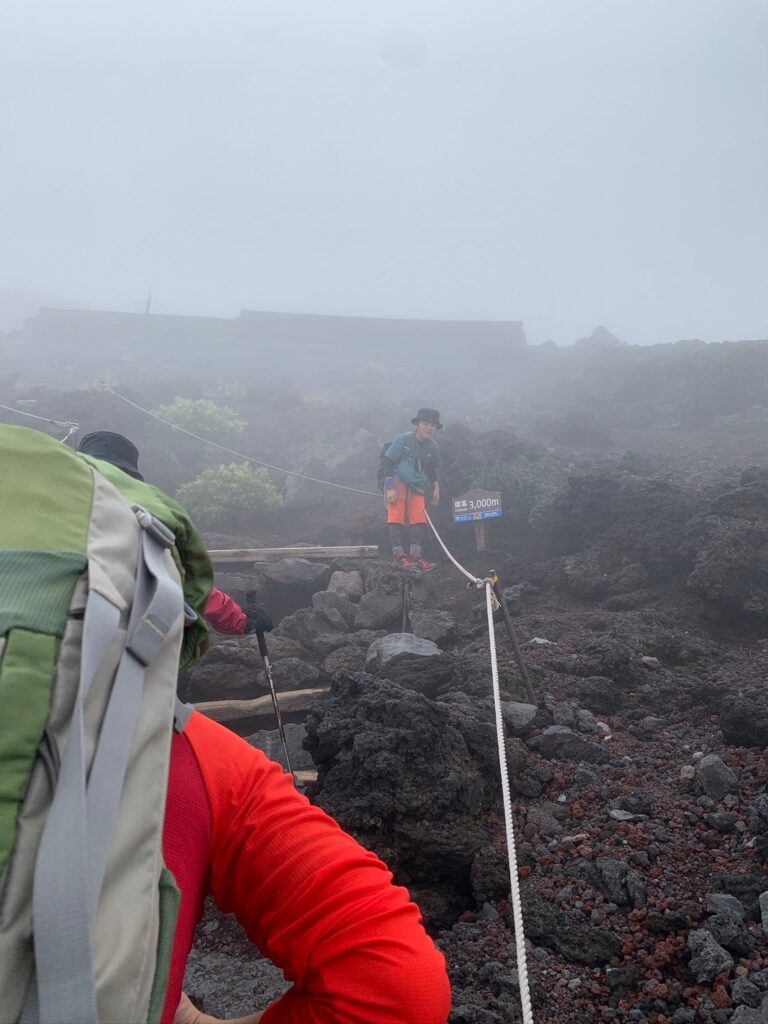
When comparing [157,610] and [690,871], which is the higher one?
[157,610]

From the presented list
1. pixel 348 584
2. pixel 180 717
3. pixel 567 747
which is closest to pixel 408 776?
pixel 567 747

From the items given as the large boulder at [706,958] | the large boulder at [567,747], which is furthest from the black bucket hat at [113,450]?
the large boulder at [706,958]

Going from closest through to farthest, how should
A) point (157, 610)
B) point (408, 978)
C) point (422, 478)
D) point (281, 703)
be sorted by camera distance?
point (157, 610) → point (408, 978) → point (281, 703) → point (422, 478)

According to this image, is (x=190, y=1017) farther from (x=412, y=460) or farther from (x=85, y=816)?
(x=412, y=460)

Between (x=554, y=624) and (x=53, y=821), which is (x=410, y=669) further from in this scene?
(x=53, y=821)

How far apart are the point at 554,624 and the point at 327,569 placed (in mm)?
3488

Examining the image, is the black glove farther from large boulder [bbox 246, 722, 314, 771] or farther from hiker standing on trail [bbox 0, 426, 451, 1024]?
hiker standing on trail [bbox 0, 426, 451, 1024]

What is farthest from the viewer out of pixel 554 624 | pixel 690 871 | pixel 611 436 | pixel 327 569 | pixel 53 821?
pixel 611 436

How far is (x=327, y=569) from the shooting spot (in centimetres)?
918

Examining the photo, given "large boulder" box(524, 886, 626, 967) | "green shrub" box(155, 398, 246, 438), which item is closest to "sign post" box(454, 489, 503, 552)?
"large boulder" box(524, 886, 626, 967)

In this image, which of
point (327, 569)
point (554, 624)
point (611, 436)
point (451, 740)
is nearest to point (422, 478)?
point (327, 569)

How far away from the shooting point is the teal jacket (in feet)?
32.7

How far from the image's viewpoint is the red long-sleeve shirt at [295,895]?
1.20 meters

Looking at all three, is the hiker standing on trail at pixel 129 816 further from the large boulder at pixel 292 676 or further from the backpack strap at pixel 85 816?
the large boulder at pixel 292 676
